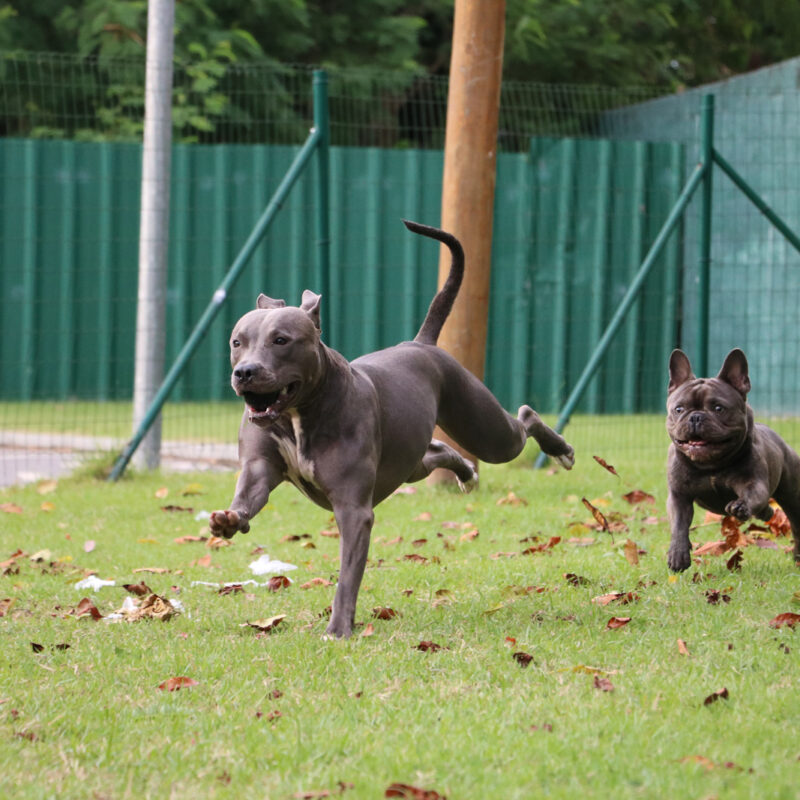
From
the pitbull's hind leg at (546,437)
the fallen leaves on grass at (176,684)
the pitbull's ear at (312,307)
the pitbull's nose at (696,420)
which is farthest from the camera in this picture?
the pitbull's hind leg at (546,437)

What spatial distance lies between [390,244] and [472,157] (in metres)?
5.71

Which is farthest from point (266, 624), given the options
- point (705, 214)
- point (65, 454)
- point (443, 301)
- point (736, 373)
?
point (65, 454)

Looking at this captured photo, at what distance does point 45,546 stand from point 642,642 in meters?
3.98

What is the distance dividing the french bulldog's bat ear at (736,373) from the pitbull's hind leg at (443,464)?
1444 millimetres

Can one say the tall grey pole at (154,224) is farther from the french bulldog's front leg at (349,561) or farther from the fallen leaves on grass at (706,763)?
the fallen leaves on grass at (706,763)

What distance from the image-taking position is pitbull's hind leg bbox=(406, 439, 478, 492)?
611 centimetres

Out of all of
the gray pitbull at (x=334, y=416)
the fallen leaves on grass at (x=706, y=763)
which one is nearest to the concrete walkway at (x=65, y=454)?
the gray pitbull at (x=334, y=416)

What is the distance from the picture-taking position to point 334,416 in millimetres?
4949

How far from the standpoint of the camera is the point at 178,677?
4.28 meters

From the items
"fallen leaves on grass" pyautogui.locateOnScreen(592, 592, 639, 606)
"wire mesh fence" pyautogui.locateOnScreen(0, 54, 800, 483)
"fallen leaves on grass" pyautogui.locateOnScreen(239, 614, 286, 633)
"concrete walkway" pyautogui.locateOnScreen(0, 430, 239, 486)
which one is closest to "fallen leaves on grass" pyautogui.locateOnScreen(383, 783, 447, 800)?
"fallen leaves on grass" pyautogui.locateOnScreen(239, 614, 286, 633)

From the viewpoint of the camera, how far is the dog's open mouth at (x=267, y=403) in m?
4.59

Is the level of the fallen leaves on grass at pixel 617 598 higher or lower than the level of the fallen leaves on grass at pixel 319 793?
lower

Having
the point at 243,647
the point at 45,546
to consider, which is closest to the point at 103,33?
the point at 45,546

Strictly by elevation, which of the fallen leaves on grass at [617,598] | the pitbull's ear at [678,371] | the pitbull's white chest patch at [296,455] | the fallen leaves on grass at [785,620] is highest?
the pitbull's ear at [678,371]
